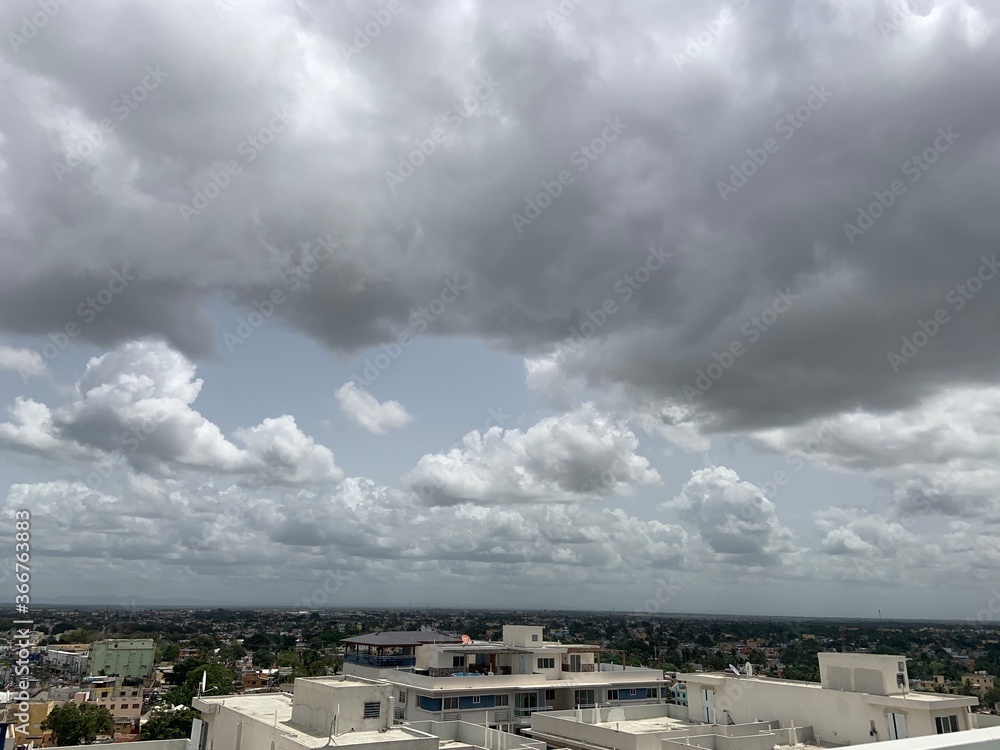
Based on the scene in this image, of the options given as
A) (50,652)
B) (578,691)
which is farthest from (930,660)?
(50,652)

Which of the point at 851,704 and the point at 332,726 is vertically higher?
the point at 332,726

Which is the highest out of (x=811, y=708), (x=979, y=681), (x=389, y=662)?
(x=811, y=708)

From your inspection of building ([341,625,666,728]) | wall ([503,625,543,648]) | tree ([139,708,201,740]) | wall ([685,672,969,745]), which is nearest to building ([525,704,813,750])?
wall ([685,672,969,745])

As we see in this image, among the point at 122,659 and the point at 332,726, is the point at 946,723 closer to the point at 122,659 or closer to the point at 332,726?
the point at 332,726

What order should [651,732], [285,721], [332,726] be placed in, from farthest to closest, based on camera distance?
1. [651,732]
2. [285,721]
3. [332,726]

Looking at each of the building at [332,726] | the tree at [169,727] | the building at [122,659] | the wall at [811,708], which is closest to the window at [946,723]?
the wall at [811,708]

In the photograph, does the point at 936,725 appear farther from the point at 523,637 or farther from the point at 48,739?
the point at 48,739

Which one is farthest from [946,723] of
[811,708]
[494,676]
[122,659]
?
[122,659]
